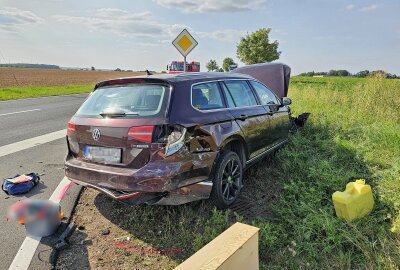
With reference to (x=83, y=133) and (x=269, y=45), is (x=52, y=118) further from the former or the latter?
(x=269, y=45)

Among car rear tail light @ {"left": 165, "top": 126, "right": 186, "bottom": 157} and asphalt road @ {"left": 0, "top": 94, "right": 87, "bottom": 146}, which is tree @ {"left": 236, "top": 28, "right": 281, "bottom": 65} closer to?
asphalt road @ {"left": 0, "top": 94, "right": 87, "bottom": 146}

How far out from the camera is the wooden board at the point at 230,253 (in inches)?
79.3

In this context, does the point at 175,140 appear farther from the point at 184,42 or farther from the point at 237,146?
the point at 184,42

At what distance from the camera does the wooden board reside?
79.3 inches

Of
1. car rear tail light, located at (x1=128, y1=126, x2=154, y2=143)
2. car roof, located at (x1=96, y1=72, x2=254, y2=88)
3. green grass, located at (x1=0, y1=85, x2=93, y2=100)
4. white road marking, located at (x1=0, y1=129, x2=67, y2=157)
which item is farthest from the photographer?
green grass, located at (x1=0, y1=85, x2=93, y2=100)

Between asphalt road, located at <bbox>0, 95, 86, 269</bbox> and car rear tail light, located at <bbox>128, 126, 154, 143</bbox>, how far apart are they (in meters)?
1.52

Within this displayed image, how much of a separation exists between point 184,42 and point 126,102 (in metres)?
7.29

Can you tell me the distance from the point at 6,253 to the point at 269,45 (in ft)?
177

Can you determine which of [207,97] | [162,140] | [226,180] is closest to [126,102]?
[162,140]

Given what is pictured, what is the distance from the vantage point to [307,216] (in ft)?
12.2

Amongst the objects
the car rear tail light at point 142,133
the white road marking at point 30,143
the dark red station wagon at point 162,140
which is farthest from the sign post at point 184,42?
the car rear tail light at point 142,133

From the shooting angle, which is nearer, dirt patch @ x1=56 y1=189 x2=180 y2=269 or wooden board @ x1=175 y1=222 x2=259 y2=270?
wooden board @ x1=175 y1=222 x2=259 y2=270

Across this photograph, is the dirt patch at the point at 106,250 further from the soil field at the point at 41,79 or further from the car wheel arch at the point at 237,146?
the soil field at the point at 41,79

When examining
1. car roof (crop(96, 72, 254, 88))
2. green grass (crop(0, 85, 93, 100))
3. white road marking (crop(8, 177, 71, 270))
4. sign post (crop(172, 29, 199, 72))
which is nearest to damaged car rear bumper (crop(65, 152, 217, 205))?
white road marking (crop(8, 177, 71, 270))
